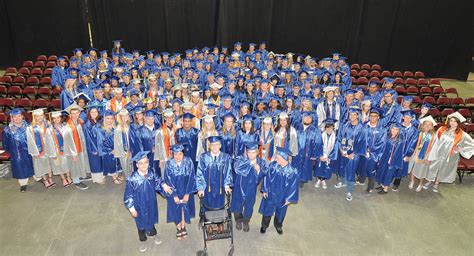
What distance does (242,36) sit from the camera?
1409 centimetres

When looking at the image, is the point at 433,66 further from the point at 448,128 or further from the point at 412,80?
the point at 448,128

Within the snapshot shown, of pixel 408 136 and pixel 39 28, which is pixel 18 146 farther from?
pixel 39 28

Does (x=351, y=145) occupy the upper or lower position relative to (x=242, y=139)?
lower

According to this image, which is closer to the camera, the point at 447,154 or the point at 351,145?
the point at 351,145

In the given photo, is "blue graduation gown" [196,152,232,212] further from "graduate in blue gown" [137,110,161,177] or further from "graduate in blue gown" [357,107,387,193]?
"graduate in blue gown" [357,107,387,193]

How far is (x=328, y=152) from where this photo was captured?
6.31 metres

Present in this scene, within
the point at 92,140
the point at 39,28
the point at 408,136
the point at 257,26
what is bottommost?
the point at 92,140

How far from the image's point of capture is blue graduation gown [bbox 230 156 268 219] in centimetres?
494

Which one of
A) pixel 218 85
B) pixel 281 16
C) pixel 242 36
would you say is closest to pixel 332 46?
pixel 281 16

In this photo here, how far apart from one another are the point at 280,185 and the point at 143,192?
6.41 feet

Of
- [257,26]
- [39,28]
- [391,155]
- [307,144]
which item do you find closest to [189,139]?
[307,144]

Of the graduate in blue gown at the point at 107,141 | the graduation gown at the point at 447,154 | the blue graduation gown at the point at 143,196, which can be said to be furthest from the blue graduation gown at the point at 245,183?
the graduation gown at the point at 447,154

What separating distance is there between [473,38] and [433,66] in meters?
1.81

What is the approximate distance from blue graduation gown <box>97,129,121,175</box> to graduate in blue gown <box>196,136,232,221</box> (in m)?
2.17
